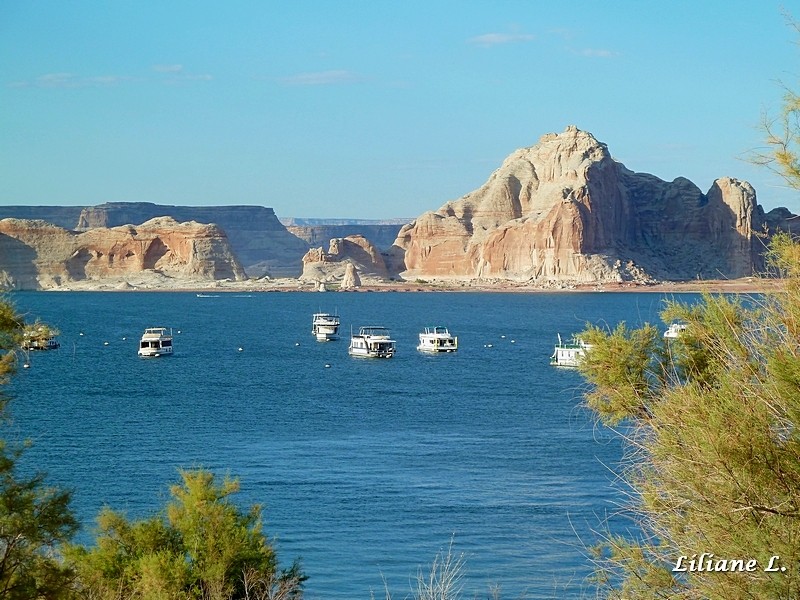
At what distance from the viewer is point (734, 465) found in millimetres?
7000

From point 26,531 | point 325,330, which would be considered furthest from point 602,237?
point 26,531

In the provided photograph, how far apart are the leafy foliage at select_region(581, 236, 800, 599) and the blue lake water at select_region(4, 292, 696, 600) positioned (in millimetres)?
5106

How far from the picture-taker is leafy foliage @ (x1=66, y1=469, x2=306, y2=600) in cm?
1383

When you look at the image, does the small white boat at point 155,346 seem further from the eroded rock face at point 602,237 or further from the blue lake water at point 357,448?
the eroded rock face at point 602,237

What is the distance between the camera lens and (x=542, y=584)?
20844mm

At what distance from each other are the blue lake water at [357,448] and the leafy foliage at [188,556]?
2.65 meters

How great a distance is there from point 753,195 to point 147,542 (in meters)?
197

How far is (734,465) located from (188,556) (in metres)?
10.5

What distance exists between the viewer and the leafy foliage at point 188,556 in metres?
13.8

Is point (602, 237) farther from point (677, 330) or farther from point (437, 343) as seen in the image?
point (677, 330)

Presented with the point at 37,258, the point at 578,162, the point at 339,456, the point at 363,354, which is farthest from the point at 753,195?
the point at 339,456

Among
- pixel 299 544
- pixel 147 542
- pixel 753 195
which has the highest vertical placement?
pixel 753 195

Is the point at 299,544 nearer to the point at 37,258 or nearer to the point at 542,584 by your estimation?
the point at 542,584

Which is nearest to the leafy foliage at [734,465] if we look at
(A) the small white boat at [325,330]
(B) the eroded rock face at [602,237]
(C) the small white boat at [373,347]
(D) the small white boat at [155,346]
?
(C) the small white boat at [373,347]
